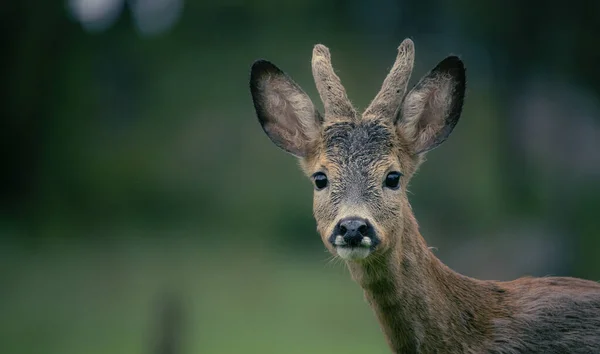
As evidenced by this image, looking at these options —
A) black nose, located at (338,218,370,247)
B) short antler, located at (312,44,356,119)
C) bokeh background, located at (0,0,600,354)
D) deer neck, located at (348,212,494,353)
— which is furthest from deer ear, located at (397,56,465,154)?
bokeh background, located at (0,0,600,354)

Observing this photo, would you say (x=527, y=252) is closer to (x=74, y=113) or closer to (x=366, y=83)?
(x=366, y=83)

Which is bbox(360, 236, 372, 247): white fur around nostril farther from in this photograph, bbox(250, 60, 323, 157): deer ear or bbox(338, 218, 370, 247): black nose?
bbox(250, 60, 323, 157): deer ear

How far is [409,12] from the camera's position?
16.5 metres

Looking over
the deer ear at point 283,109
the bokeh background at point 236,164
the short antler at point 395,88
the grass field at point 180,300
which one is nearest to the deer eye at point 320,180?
the deer ear at point 283,109

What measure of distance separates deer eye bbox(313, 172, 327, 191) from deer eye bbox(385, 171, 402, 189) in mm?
373

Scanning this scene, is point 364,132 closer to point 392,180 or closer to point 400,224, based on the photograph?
point 392,180

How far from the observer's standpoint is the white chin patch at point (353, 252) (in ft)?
17.8

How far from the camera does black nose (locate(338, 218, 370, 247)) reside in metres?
5.39

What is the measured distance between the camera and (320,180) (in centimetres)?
605

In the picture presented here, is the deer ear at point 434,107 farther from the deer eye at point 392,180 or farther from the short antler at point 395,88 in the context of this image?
the deer eye at point 392,180

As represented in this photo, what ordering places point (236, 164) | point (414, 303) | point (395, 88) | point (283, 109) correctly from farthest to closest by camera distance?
point (236, 164)
point (283, 109)
point (395, 88)
point (414, 303)

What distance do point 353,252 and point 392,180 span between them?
74 centimetres

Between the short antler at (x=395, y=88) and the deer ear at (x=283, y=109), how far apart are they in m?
0.38

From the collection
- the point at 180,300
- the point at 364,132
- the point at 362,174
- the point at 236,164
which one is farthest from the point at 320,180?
the point at 236,164
